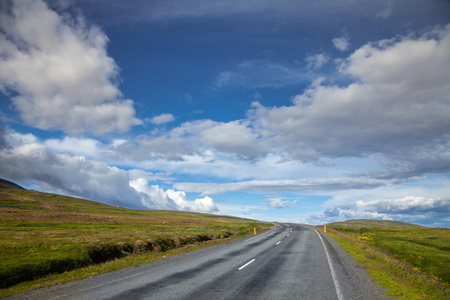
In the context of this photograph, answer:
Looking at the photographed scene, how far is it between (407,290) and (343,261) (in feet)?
21.3

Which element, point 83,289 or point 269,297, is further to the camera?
point 83,289

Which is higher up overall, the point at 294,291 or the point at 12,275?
the point at 294,291

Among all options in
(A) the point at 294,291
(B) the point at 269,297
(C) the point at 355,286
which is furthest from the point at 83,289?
(C) the point at 355,286

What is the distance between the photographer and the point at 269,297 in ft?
28.0

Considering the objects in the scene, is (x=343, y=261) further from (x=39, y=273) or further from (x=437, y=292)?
(x=39, y=273)

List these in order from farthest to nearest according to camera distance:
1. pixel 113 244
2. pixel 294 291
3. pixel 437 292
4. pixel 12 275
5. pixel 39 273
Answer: pixel 113 244 → pixel 39 273 → pixel 12 275 → pixel 437 292 → pixel 294 291

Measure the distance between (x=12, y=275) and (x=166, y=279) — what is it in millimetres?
8267

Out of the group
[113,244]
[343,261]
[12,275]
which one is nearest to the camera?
[12,275]

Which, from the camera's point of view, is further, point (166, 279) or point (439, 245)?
point (439, 245)

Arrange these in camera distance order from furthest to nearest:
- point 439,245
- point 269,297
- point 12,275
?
point 439,245
point 12,275
point 269,297

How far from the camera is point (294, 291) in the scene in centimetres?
927

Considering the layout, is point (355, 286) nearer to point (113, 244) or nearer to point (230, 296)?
point (230, 296)

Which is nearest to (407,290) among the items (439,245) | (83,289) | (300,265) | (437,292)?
(437,292)

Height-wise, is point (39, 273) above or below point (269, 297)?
below
